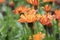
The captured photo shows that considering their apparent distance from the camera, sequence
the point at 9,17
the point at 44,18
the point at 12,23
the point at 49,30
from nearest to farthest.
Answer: the point at 44,18, the point at 49,30, the point at 12,23, the point at 9,17

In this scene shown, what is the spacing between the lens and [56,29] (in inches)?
73.2

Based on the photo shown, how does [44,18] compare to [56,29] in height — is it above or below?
above

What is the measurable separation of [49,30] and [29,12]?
0.18 m

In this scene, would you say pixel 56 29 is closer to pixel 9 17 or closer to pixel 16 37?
pixel 16 37

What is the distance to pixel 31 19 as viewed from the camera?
157cm

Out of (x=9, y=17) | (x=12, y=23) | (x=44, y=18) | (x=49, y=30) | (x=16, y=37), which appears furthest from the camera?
(x=9, y=17)

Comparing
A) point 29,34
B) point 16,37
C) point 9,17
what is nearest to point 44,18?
point 29,34

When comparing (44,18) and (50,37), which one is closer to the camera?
(44,18)

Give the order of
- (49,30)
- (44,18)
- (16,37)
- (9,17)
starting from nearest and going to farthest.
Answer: (44,18), (49,30), (16,37), (9,17)

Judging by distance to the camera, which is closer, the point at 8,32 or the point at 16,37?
the point at 8,32

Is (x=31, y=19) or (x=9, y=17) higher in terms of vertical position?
(x=31, y=19)

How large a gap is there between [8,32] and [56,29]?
34 centimetres

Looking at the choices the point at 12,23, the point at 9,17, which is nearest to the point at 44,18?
Answer: the point at 12,23

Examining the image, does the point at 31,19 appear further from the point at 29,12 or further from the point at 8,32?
the point at 8,32
